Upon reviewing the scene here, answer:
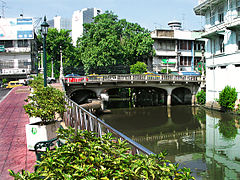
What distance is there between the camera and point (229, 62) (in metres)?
26.5

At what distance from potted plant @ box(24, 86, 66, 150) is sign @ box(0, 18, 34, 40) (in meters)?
43.1

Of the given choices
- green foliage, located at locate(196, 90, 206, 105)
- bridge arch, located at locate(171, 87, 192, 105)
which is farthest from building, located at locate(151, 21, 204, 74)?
green foliage, located at locate(196, 90, 206, 105)

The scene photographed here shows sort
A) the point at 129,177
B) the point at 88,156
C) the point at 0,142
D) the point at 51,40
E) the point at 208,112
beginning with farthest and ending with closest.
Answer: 1. the point at 51,40
2. the point at 208,112
3. the point at 0,142
4. the point at 88,156
5. the point at 129,177

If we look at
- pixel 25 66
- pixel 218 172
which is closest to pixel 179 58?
pixel 25 66

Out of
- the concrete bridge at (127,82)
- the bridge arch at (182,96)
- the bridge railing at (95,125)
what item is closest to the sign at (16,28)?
the concrete bridge at (127,82)

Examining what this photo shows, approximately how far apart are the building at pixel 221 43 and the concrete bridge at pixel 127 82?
12.4 ft

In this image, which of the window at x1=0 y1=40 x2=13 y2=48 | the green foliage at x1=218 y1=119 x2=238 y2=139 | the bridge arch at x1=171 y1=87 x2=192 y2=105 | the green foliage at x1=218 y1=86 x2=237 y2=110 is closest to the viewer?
the green foliage at x1=218 y1=119 x2=238 y2=139

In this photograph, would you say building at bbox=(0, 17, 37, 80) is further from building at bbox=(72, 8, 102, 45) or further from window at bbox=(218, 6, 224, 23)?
building at bbox=(72, 8, 102, 45)

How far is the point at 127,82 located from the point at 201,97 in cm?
1155

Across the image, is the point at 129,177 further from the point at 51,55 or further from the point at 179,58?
the point at 51,55

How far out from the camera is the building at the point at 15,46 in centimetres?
4503

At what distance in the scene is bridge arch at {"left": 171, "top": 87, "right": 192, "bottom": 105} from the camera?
38656mm

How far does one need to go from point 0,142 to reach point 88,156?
5.31 m

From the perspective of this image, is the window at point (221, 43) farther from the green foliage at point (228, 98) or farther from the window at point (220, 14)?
the green foliage at point (228, 98)
